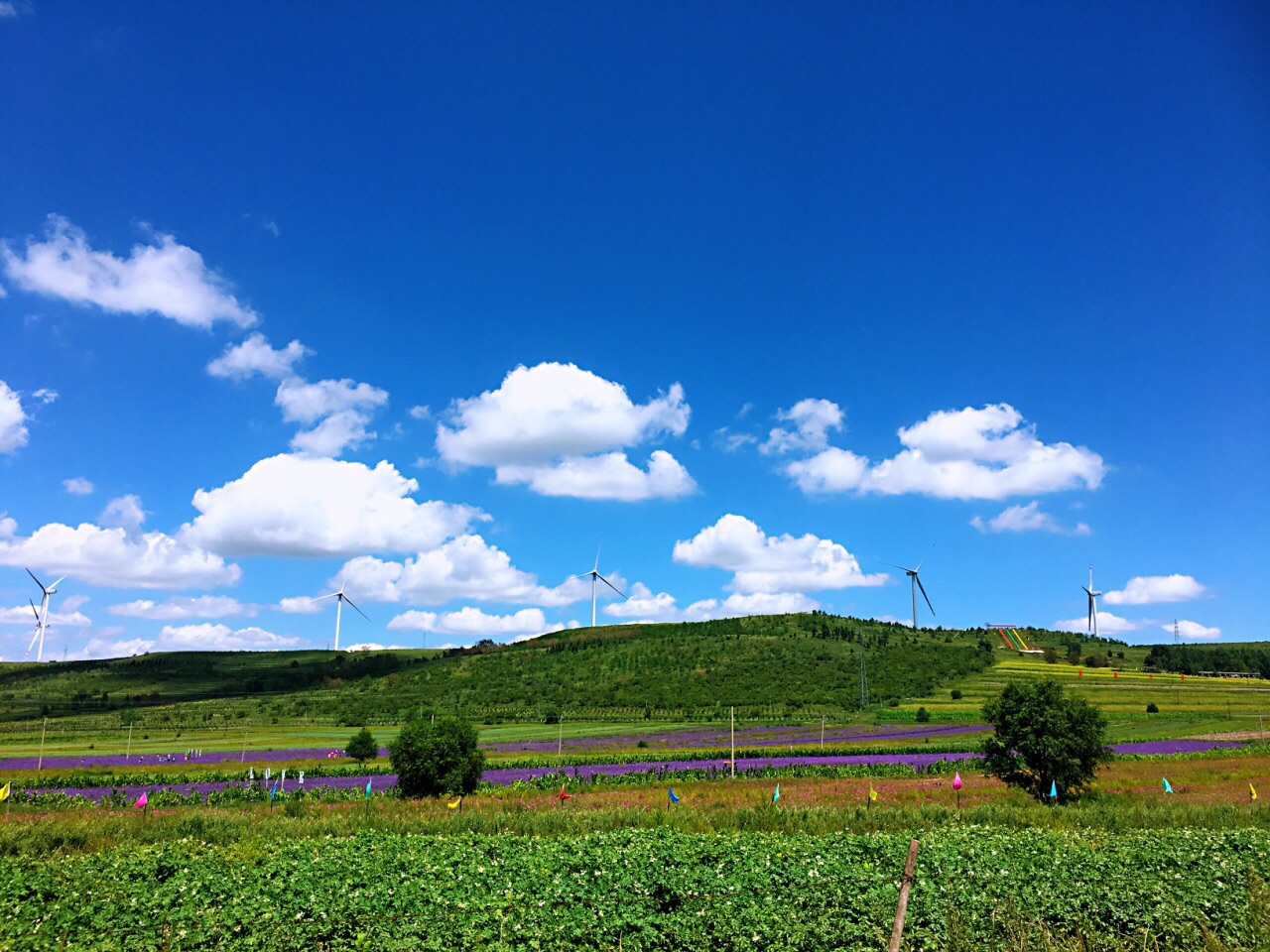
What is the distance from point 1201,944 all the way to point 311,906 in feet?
49.7

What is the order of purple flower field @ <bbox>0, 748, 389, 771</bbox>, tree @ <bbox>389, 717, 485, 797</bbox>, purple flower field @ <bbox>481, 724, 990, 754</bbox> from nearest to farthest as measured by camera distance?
tree @ <bbox>389, 717, 485, 797</bbox> < purple flower field @ <bbox>0, 748, 389, 771</bbox> < purple flower field @ <bbox>481, 724, 990, 754</bbox>

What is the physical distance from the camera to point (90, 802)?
1545 inches

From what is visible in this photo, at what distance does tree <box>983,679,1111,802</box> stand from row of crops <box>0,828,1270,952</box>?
74.2 feet

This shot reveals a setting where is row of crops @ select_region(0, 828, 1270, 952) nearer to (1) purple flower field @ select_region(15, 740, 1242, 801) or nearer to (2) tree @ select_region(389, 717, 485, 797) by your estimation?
(2) tree @ select_region(389, 717, 485, 797)

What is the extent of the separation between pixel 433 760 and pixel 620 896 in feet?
88.0

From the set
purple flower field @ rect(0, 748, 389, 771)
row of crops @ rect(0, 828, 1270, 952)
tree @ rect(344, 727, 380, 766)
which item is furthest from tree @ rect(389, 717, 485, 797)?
purple flower field @ rect(0, 748, 389, 771)

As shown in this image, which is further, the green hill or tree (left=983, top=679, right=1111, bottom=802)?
the green hill

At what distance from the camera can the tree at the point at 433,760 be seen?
121ft

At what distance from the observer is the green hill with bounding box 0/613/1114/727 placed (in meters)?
119

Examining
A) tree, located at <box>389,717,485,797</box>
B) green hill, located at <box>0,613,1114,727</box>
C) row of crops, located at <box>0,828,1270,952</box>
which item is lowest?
green hill, located at <box>0,613,1114,727</box>

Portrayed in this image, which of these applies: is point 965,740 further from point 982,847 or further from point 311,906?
point 311,906

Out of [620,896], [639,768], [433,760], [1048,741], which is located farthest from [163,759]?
[1048,741]

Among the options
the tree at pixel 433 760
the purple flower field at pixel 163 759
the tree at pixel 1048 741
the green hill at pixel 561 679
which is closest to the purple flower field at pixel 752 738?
the purple flower field at pixel 163 759

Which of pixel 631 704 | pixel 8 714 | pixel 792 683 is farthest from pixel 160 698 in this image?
pixel 792 683
